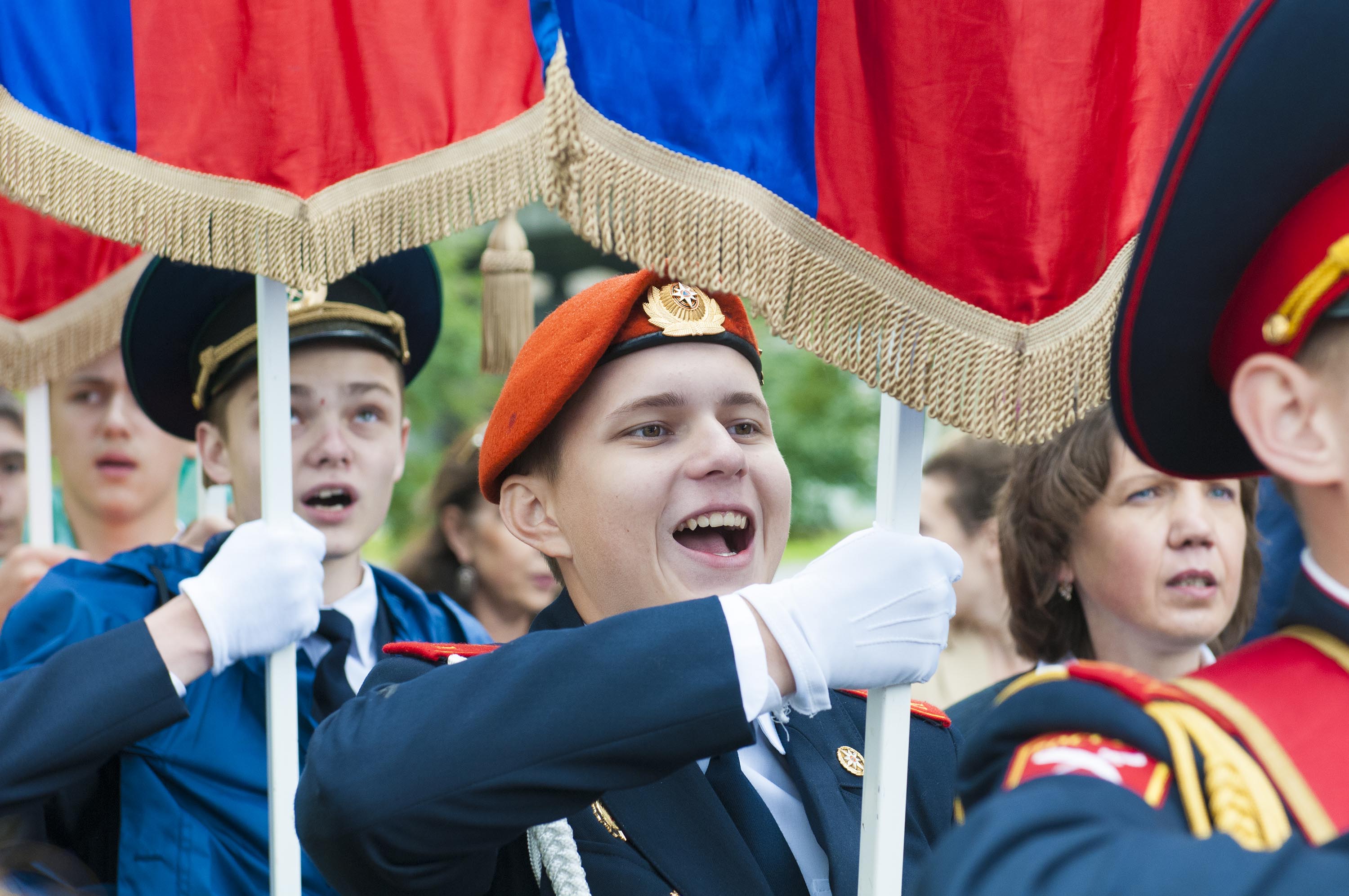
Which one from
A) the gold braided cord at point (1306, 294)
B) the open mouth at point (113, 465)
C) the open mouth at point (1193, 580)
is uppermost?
the gold braided cord at point (1306, 294)

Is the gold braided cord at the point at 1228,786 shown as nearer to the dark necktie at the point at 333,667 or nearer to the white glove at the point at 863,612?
the white glove at the point at 863,612

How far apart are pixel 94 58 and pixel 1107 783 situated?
2.52 m

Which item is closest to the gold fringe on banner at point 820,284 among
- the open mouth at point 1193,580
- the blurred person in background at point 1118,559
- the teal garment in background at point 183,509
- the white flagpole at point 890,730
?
the white flagpole at point 890,730

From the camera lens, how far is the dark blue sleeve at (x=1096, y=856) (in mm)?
1237

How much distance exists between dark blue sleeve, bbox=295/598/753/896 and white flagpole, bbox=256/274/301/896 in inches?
31.7

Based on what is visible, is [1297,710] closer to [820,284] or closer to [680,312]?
[820,284]

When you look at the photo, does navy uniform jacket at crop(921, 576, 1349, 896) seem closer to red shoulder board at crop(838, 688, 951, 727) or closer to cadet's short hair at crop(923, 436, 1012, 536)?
red shoulder board at crop(838, 688, 951, 727)

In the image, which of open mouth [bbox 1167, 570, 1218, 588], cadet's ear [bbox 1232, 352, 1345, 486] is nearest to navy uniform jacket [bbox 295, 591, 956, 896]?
cadet's ear [bbox 1232, 352, 1345, 486]

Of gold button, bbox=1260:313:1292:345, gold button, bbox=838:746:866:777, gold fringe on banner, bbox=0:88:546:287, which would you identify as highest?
gold button, bbox=1260:313:1292:345

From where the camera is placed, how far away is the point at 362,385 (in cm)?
376

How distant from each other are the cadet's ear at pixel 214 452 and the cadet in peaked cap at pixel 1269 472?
264 centimetres

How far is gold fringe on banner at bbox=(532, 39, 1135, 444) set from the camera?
2.10m

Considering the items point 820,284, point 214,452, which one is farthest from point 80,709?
point 820,284

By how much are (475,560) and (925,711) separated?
2.84m
